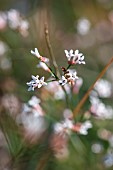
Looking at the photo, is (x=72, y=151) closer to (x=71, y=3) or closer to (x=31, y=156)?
(x=31, y=156)

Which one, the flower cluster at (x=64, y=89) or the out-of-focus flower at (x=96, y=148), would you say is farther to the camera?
the out-of-focus flower at (x=96, y=148)

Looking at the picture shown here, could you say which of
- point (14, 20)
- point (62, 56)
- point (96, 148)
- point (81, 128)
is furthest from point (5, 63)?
point (81, 128)

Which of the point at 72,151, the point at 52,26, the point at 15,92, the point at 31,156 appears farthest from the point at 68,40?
the point at 31,156

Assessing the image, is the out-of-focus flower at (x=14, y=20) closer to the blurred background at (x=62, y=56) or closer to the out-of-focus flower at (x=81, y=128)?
the blurred background at (x=62, y=56)

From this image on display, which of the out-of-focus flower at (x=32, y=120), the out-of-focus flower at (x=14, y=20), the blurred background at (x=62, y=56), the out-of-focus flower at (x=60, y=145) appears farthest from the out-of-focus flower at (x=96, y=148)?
the out-of-focus flower at (x=14, y=20)

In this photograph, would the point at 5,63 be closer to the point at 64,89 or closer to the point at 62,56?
the point at 62,56

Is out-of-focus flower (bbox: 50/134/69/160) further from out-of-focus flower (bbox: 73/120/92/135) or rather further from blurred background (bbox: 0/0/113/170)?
out-of-focus flower (bbox: 73/120/92/135)

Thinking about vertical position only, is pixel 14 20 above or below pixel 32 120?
above

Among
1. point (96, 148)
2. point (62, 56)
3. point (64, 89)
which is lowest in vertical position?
point (96, 148)

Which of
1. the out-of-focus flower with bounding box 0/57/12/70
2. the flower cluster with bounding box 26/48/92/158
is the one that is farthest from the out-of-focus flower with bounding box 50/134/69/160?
the out-of-focus flower with bounding box 0/57/12/70
